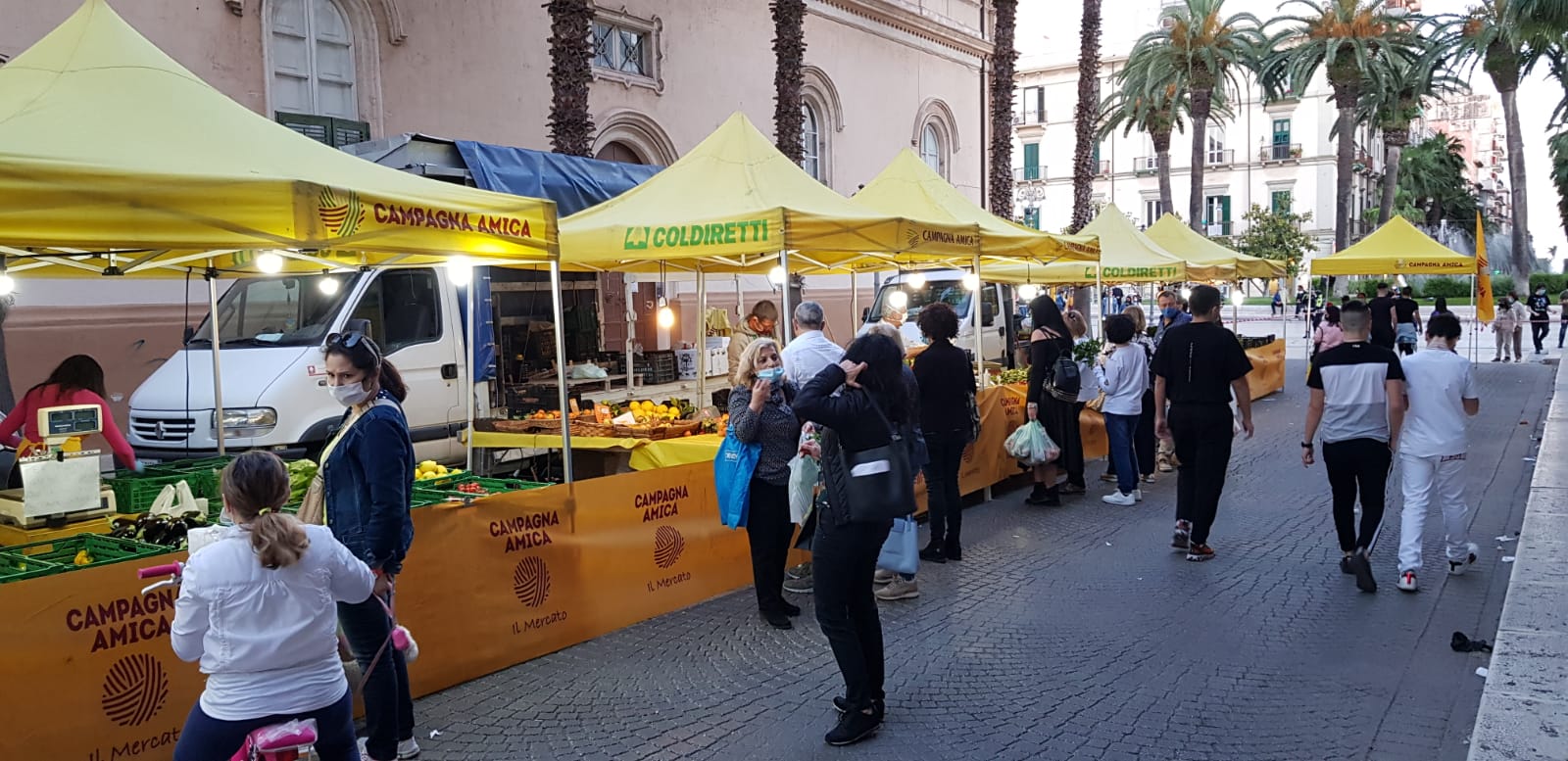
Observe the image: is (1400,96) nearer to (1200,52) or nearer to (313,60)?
(1200,52)

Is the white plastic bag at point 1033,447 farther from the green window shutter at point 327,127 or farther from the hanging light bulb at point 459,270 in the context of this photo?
the green window shutter at point 327,127

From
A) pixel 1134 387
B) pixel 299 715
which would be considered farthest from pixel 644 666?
pixel 1134 387

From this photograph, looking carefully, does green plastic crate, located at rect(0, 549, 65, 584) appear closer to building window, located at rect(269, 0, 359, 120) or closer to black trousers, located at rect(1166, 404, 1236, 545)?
black trousers, located at rect(1166, 404, 1236, 545)

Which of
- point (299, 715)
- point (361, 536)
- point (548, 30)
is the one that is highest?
point (548, 30)

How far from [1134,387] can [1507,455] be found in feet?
18.6

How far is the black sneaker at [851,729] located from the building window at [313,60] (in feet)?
45.1

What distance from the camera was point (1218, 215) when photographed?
221 ft

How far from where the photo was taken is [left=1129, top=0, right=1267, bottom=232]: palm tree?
35.3 m

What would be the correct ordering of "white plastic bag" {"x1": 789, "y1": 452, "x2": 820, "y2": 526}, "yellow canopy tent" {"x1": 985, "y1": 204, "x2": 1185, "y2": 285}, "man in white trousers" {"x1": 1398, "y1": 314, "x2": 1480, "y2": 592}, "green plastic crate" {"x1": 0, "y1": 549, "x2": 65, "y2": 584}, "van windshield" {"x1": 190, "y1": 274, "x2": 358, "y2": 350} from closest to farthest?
"green plastic crate" {"x1": 0, "y1": 549, "x2": 65, "y2": 584} → "white plastic bag" {"x1": 789, "y1": 452, "x2": 820, "y2": 526} → "man in white trousers" {"x1": 1398, "y1": 314, "x2": 1480, "y2": 592} → "van windshield" {"x1": 190, "y1": 274, "x2": 358, "y2": 350} → "yellow canopy tent" {"x1": 985, "y1": 204, "x2": 1185, "y2": 285}

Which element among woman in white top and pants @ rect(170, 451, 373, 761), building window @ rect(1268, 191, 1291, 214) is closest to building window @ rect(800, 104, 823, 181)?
woman in white top and pants @ rect(170, 451, 373, 761)

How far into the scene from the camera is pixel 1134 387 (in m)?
9.91

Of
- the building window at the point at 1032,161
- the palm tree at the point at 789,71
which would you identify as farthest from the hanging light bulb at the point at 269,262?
the building window at the point at 1032,161

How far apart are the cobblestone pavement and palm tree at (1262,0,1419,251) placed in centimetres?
3163

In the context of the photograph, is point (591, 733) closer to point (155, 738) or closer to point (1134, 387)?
point (155, 738)
